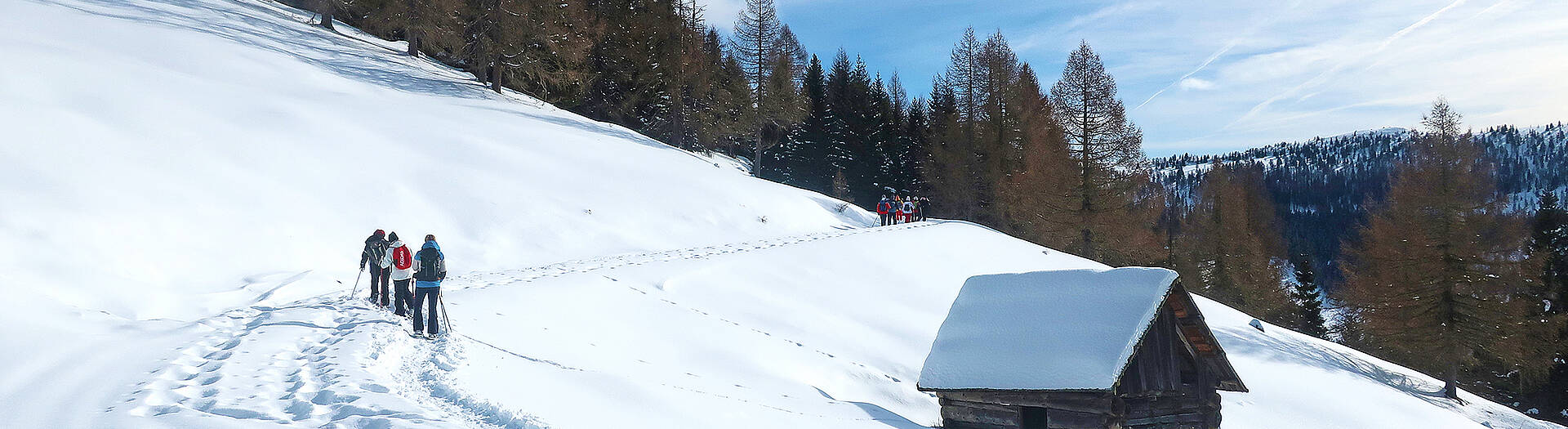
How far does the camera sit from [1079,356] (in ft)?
35.3

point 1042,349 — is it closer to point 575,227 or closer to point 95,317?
point 95,317

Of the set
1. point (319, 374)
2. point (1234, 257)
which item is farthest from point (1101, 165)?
point (319, 374)

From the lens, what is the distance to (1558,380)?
29234 mm

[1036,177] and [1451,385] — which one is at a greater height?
[1036,177]

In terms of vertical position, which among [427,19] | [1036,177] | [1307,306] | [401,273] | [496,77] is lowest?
[1307,306]

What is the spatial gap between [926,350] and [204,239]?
14.5 m

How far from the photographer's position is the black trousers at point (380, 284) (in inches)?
506

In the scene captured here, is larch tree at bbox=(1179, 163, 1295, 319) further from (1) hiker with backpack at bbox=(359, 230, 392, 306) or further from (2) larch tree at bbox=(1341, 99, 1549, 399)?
(1) hiker with backpack at bbox=(359, 230, 392, 306)

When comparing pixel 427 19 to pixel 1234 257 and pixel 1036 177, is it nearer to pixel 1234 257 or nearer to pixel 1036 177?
pixel 1036 177

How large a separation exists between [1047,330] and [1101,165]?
85.9ft

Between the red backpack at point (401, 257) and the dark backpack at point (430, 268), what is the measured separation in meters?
0.87

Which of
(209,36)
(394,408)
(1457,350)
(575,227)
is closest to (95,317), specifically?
(394,408)

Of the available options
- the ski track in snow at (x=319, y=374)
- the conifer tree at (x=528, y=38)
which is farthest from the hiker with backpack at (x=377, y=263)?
the conifer tree at (x=528, y=38)

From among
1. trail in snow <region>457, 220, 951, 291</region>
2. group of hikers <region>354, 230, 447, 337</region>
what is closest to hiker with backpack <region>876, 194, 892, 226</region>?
trail in snow <region>457, 220, 951, 291</region>
